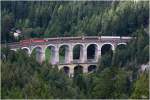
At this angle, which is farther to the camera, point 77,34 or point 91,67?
point 77,34

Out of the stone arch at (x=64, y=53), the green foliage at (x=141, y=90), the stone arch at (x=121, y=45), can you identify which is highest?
the stone arch at (x=121, y=45)

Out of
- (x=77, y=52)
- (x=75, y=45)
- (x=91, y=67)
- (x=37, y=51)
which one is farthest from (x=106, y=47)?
(x=37, y=51)

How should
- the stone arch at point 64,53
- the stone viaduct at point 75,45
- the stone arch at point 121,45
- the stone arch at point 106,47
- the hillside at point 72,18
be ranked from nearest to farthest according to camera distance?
the stone viaduct at point 75,45 < the stone arch at point 121,45 < the stone arch at point 64,53 < the stone arch at point 106,47 < the hillside at point 72,18

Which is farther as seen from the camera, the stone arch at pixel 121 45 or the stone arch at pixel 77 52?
the stone arch at pixel 77 52

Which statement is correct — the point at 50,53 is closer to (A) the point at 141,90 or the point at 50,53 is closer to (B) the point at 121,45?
(B) the point at 121,45

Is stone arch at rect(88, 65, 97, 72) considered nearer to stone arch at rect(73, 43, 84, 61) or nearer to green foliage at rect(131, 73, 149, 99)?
stone arch at rect(73, 43, 84, 61)

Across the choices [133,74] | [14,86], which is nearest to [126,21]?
[133,74]

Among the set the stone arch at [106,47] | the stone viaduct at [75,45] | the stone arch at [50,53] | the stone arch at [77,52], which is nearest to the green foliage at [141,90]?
the stone viaduct at [75,45]

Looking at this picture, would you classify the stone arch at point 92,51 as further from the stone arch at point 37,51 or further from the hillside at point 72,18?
the stone arch at point 37,51
